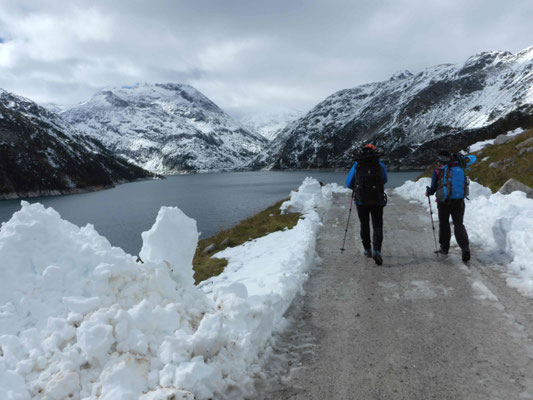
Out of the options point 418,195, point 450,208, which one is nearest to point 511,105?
point 418,195

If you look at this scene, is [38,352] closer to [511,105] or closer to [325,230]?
[325,230]

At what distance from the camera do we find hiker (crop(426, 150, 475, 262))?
846 cm

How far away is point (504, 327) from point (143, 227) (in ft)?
132

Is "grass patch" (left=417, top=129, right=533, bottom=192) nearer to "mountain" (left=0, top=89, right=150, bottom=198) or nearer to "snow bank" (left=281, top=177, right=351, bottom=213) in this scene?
"snow bank" (left=281, top=177, right=351, bottom=213)

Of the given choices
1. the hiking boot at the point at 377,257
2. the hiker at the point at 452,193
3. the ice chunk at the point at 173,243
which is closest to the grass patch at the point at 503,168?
the hiker at the point at 452,193

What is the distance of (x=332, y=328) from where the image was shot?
549cm

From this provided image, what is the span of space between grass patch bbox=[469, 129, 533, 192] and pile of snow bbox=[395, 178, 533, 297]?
22.2 feet

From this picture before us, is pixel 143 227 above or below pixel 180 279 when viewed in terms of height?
below

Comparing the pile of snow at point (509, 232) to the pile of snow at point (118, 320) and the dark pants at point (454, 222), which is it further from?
the pile of snow at point (118, 320)

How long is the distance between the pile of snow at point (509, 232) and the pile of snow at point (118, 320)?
4.86 meters

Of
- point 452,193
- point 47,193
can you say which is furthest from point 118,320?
point 47,193

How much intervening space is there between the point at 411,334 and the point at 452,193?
4.98 meters

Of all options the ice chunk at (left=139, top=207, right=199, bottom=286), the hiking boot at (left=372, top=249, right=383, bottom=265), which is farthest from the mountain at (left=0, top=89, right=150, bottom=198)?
the hiking boot at (left=372, top=249, right=383, bottom=265)

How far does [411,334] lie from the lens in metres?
5.03
